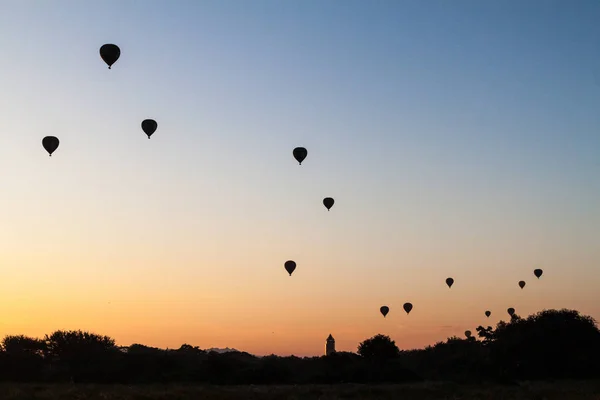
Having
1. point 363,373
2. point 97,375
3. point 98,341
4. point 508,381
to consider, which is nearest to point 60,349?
point 98,341

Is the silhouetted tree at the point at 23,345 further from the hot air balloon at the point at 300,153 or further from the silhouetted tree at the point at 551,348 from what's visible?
the silhouetted tree at the point at 551,348

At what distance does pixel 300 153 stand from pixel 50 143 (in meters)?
21.1

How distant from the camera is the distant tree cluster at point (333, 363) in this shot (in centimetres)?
7344

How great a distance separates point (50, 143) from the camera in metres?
60.4

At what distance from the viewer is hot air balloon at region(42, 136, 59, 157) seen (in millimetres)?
59812

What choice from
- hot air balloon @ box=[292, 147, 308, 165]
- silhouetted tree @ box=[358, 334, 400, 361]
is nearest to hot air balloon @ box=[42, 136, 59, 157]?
hot air balloon @ box=[292, 147, 308, 165]

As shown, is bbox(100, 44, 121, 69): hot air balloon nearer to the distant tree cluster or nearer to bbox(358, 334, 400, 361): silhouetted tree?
the distant tree cluster

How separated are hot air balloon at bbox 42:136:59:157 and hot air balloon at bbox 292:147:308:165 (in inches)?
794

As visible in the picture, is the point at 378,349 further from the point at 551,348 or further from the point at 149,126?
the point at 149,126

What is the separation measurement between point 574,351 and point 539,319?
738cm

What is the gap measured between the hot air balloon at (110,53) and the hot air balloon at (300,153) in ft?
59.4

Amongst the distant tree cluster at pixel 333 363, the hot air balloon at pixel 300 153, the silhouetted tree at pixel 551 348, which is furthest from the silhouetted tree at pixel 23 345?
the silhouetted tree at pixel 551 348

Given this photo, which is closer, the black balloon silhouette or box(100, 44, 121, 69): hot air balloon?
box(100, 44, 121, 69): hot air balloon

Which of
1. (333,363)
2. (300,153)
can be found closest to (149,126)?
(300,153)
